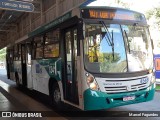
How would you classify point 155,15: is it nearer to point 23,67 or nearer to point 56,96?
point 23,67

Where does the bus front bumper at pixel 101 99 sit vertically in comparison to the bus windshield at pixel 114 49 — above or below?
below

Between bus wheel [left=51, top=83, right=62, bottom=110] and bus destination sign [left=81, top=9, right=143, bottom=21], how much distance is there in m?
2.67

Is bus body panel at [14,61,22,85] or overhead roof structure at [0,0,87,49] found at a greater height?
overhead roof structure at [0,0,87,49]

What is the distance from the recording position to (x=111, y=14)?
731cm

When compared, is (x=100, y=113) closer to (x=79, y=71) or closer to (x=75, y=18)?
(x=79, y=71)

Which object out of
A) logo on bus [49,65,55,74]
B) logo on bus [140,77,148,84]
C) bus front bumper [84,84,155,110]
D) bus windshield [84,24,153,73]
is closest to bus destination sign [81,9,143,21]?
bus windshield [84,24,153,73]

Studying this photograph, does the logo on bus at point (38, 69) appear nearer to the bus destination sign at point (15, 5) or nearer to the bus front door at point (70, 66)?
the bus front door at point (70, 66)

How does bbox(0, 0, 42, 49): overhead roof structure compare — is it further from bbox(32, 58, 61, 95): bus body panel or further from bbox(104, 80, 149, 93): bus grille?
bbox(104, 80, 149, 93): bus grille

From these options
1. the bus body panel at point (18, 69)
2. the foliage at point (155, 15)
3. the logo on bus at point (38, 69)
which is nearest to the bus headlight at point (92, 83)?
the logo on bus at point (38, 69)

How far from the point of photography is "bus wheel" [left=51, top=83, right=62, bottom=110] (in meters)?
8.59

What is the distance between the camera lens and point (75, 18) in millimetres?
7168

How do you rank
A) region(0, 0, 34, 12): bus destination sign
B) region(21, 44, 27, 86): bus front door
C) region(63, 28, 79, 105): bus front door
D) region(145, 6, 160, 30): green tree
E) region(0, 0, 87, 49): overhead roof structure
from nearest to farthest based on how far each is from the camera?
region(63, 28, 79, 105): bus front door → region(0, 0, 34, 12): bus destination sign → region(21, 44, 27, 86): bus front door → region(0, 0, 87, 49): overhead roof structure → region(145, 6, 160, 30): green tree

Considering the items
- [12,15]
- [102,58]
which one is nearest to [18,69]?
[102,58]

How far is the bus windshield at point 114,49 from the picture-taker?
6852mm
